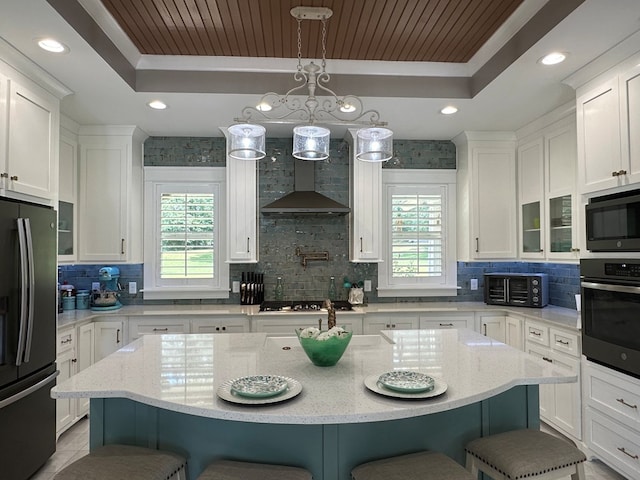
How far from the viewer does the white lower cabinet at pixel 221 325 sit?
389cm

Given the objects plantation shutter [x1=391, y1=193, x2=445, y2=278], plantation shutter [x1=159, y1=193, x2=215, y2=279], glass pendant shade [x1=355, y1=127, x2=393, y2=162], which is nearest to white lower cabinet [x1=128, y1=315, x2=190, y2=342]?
plantation shutter [x1=159, y1=193, x2=215, y2=279]

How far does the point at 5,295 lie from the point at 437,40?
3.11 meters

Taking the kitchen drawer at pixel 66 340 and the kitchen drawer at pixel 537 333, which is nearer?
the kitchen drawer at pixel 66 340

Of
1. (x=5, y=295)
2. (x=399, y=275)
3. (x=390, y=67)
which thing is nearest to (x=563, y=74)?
(x=390, y=67)

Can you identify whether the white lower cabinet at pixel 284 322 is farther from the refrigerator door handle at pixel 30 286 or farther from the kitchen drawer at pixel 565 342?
the refrigerator door handle at pixel 30 286

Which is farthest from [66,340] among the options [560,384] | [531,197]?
[531,197]

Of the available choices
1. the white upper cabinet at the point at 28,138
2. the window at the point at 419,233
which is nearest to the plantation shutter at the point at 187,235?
the white upper cabinet at the point at 28,138

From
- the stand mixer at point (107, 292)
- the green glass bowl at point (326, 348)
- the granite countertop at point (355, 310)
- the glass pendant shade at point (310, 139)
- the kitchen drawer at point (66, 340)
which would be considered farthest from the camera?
the stand mixer at point (107, 292)

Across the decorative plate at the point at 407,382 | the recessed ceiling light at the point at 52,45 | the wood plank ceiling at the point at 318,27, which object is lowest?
the decorative plate at the point at 407,382

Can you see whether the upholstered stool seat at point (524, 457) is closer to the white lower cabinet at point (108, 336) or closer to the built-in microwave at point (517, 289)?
the built-in microwave at point (517, 289)

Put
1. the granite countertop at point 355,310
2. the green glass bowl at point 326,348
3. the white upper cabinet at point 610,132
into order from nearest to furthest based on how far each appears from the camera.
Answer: the green glass bowl at point 326,348 → the white upper cabinet at point 610,132 → the granite countertop at point 355,310

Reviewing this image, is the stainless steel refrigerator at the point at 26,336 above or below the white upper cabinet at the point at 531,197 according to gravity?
below

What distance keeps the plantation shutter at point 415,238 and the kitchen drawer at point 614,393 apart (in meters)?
1.91

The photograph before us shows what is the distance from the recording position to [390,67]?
3260 mm
